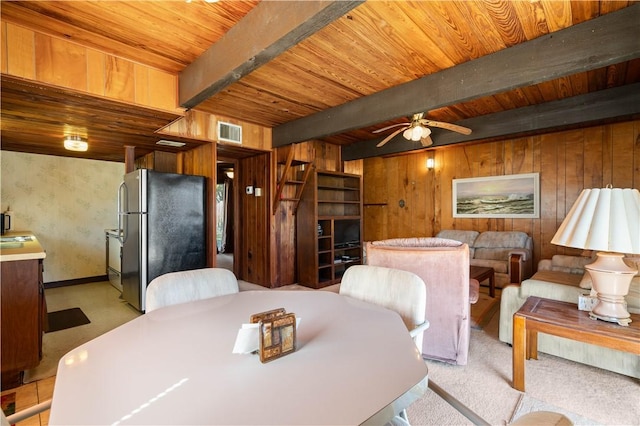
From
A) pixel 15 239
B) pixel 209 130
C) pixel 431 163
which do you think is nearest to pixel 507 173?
pixel 431 163

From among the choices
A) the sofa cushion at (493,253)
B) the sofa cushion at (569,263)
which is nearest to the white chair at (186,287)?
the sofa cushion at (569,263)

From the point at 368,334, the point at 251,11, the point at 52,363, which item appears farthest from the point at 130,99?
the point at 368,334

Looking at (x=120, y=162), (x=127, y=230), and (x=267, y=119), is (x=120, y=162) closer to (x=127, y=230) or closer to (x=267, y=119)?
(x=127, y=230)

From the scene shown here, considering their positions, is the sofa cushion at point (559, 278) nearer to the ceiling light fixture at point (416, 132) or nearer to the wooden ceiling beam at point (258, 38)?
the ceiling light fixture at point (416, 132)

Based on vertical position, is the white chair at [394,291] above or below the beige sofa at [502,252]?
above

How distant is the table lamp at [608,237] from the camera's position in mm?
1569

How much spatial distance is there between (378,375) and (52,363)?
2836 millimetres

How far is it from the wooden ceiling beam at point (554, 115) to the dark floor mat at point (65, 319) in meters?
4.84

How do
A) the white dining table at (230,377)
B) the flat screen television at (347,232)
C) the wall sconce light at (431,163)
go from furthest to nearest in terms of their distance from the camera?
the wall sconce light at (431,163) < the flat screen television at (347,232) < the white dining table at (230,377)

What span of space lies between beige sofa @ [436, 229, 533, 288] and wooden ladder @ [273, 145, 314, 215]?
274 cm

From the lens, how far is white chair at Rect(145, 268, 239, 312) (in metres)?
1.44

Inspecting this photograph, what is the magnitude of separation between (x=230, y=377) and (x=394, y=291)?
3.03 feet

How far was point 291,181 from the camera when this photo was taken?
4.52m

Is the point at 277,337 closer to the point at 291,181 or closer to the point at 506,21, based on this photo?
the point at 506,21
